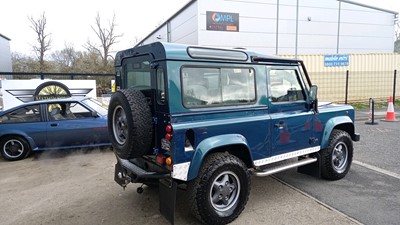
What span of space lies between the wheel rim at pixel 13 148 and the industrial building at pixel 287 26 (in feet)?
39.3

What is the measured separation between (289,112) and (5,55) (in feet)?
150

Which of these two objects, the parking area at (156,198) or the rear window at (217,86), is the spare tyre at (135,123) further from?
the parking area at (156,198)

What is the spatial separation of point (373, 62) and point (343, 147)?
582 inches

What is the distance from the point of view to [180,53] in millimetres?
3230

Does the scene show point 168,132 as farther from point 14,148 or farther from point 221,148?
point 14,148

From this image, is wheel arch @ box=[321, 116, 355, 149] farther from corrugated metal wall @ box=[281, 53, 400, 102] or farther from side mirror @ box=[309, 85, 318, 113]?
corrugated metal wall @ box=[281, 53, 400, 102]

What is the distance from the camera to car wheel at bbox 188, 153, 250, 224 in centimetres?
331

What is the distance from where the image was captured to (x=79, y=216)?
3781mm

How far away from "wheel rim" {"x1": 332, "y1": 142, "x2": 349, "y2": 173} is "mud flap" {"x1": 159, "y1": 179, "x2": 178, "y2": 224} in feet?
9.95

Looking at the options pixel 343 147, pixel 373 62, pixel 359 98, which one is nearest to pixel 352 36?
pixel 373 62

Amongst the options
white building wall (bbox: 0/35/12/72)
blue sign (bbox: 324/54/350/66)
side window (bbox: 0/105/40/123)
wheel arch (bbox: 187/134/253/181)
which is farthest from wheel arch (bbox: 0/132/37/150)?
white building wall (bbox: 0/35/12/72)

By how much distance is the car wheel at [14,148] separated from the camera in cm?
655

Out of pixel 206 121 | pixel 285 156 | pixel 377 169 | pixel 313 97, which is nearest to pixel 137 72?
pixel 206 121

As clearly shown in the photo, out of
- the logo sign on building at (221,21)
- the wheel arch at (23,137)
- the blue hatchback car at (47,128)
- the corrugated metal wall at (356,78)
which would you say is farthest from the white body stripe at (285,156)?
the logo sign on building at (221,21)
